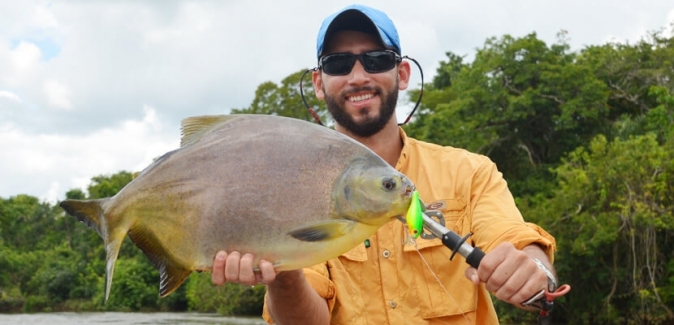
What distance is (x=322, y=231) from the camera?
101 inches

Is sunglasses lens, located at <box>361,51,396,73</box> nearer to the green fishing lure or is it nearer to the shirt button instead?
the shirt button

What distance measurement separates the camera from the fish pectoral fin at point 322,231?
2.57 metres

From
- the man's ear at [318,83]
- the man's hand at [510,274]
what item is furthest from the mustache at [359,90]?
the man's hand at [510,274]

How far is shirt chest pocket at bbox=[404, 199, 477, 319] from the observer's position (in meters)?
3.79

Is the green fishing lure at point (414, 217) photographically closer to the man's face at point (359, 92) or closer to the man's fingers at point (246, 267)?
the man's fingers at point (246, 267)

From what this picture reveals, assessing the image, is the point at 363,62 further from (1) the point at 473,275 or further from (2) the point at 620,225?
(2) the point at 620,225

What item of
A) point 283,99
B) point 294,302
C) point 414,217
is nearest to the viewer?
point 414,217

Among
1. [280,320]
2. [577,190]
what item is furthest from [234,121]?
[577,190]

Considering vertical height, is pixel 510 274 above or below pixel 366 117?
below

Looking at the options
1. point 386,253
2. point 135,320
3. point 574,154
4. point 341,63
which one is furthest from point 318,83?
point 135,320

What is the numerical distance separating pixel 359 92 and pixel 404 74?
497 millimetres

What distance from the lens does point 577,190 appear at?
2200 centimetres

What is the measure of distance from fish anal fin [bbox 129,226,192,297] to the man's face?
1538 mm

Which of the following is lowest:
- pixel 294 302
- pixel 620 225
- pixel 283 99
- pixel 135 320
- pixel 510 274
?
pixel 135 320
